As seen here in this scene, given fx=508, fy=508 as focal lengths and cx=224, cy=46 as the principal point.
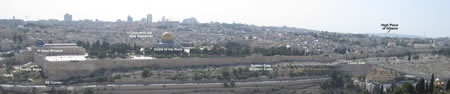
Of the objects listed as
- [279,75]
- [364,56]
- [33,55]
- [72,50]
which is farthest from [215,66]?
[364,56]

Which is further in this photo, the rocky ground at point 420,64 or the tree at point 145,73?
the rocky ground at point 420,64

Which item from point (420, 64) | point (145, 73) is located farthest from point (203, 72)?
point (420, 64)

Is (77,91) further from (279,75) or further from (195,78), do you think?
(279,75)

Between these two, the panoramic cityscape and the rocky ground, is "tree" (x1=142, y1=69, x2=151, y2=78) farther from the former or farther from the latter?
the rocky ground

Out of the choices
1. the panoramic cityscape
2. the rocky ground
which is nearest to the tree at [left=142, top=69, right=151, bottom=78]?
the panoramic cityscape

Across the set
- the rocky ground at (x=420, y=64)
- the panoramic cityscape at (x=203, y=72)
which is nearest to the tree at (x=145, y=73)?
the panoramic cityscape at (x=203, y=72)

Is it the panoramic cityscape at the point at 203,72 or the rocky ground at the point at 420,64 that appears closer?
the panoramic cityscape at the point at 203,72

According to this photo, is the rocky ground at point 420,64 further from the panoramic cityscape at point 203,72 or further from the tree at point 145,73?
the tree at point 145,73

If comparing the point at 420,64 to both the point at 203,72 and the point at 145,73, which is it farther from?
the point at 145,73

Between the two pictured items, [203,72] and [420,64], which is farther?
[420,64]

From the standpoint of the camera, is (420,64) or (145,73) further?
(420,64)

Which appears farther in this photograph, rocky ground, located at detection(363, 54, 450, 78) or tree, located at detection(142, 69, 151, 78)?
rocky ground, located at detection(363, 54, 450, 78)
